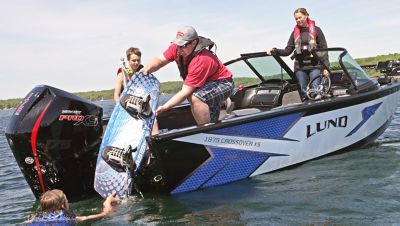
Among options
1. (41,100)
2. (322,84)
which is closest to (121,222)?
(41,100)

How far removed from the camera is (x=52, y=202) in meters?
4.08

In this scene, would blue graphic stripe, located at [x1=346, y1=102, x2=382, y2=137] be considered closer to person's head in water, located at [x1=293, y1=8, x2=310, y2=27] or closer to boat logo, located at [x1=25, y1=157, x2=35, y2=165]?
person's head in water, located at [x1=293, y1=8, x2=310, y2=27]

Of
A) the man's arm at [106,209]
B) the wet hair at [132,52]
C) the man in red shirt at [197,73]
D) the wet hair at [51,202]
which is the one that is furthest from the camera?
the wet hair at [132,52]

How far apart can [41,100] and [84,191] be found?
1.15 m

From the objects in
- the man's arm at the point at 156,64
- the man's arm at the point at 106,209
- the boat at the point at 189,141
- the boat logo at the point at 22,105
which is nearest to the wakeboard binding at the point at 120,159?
the boat at the point at 189,141

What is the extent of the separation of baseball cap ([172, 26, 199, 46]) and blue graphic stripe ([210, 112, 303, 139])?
1.04 meters

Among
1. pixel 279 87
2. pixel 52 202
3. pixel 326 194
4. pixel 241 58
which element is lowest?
pixel 326 194

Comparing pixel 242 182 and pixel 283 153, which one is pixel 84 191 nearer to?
pixel 242 182

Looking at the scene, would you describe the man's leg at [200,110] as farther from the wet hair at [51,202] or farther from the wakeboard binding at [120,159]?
the wet hair at [51,202]

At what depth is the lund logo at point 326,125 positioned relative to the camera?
6.14m

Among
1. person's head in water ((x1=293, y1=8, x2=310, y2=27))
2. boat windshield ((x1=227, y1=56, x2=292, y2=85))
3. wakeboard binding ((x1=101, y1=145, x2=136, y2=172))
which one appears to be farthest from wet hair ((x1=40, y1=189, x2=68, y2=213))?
boat windshield ((x1=227, y1=56, x2=292, y2=85))

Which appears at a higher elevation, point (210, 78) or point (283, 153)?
point (210, 78)

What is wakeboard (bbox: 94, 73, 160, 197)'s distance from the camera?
5090 millimetres

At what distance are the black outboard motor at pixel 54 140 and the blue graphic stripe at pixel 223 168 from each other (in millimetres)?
1082
